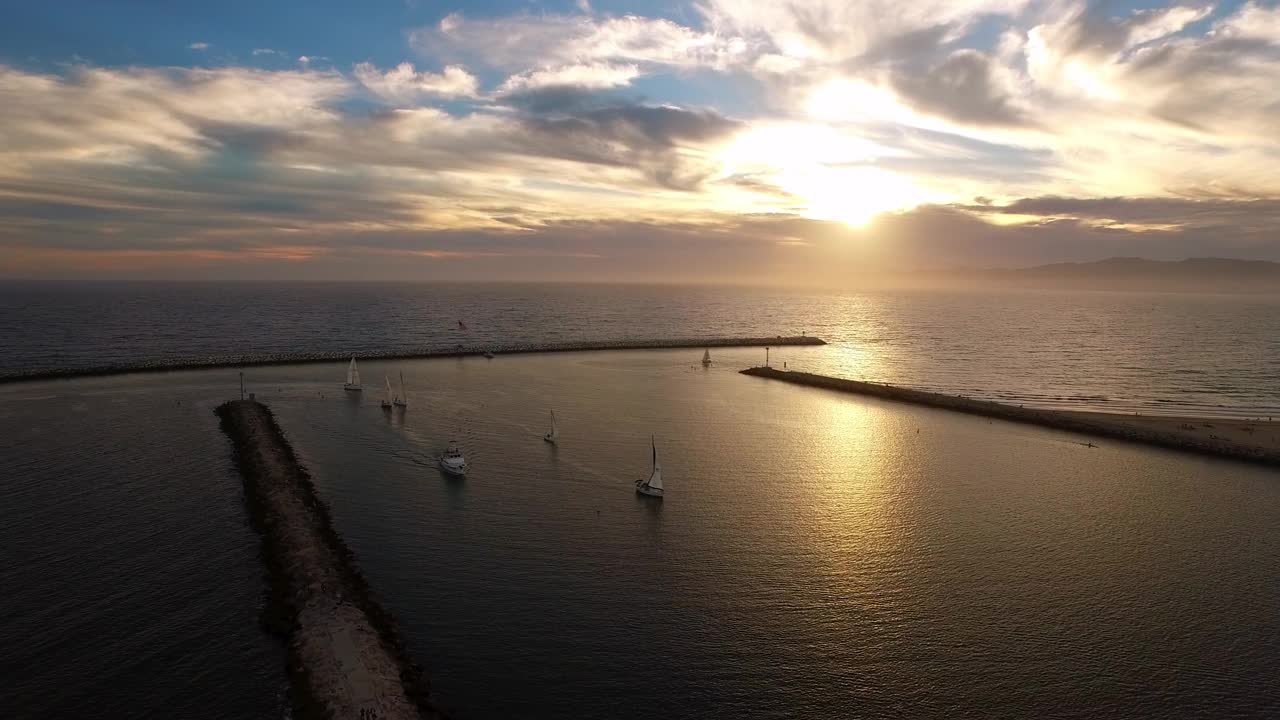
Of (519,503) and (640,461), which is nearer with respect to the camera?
(519,503)

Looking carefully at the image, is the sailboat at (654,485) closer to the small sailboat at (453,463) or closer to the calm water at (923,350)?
the small sailboat at (453,463)

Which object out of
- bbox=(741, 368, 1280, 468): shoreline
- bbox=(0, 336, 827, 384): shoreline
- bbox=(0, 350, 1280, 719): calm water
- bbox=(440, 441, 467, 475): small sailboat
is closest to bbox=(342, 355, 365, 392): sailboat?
bbox=(0, 350, 1280, 719): calm water

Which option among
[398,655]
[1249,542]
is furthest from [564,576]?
[1249,542]

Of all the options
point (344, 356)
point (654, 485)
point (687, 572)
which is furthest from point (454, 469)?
point (344, 356)

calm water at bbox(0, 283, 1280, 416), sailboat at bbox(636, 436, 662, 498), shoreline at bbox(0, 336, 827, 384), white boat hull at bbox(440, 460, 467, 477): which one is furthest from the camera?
calm water at bbox(0, 283, 1280, 416)

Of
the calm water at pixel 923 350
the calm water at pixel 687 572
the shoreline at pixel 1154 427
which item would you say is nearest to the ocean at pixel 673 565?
the calm water at pixel 687 572

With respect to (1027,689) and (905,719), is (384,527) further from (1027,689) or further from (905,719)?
(1027,689)

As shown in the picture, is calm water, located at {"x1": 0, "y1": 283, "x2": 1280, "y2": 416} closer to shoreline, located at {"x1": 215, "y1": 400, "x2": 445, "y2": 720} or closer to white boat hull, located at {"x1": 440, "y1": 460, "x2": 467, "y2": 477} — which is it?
white boat hull, located at {"x1": 440, "y1": 460, "x2": 467, "y2": 477}
